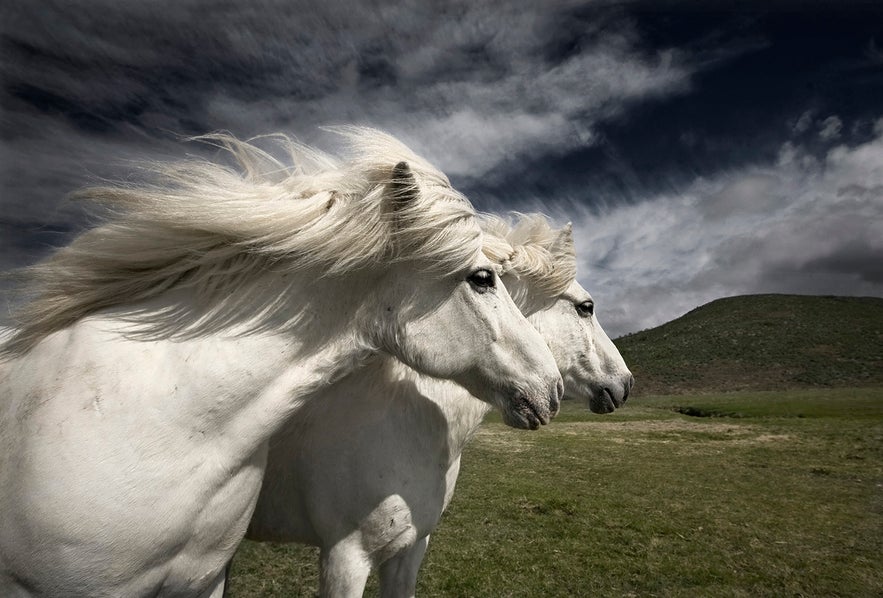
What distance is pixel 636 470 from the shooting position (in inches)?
591

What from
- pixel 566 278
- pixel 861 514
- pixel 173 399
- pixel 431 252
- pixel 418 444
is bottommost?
pixel 861 514

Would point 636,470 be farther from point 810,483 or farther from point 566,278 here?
point 566,278

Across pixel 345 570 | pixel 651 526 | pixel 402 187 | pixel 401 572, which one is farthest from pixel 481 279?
pixel 651 526

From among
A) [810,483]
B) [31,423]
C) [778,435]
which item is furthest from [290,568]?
[778,435]

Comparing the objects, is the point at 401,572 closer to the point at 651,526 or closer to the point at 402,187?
the point at 402,187

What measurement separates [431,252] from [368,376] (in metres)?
1.03

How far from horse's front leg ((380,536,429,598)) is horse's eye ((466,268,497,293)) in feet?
5.80

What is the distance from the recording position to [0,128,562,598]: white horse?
169 centimetres

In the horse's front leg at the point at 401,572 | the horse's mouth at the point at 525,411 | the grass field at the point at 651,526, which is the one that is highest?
the horse's mouth at the point at 525,411

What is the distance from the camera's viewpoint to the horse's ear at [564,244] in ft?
15.1

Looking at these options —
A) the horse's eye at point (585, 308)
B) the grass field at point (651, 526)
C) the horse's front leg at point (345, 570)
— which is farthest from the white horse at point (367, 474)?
the grass field at point (651, 526)

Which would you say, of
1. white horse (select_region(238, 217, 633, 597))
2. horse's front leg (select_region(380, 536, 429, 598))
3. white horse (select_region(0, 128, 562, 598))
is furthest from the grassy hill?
white horse (select_region(0, 128, 562, 598))

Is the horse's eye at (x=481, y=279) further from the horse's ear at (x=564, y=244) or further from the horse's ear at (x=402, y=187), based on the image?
the horse's ear at (x=564, y=244)

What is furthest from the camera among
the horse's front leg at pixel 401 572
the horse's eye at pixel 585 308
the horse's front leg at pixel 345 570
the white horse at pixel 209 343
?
the horse's eye at pixel 585 308
